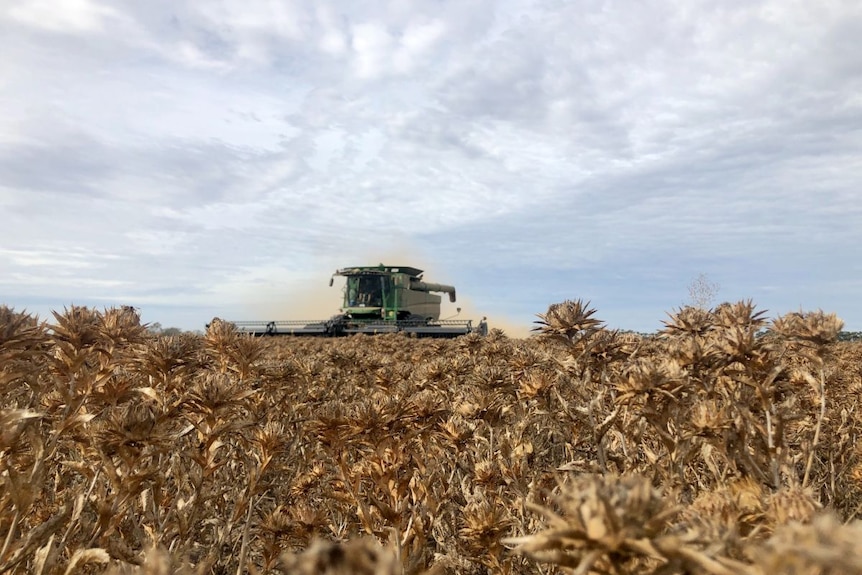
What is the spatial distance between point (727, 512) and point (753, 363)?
108 inches

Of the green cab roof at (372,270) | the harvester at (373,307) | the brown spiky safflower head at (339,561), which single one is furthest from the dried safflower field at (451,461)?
the green cab roof at (372,270)

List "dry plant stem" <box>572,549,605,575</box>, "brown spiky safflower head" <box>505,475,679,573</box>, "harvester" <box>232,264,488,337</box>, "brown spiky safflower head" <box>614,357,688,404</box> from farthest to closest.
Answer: "harvester" <box>232,264,488,337</box> → "brown spiky safflower head" <box>614,357,688,404</box> → "brown spiky safflower head" <box>505,475,679,573</box> → "dry plant stem" <box>572,549,605,575</box>

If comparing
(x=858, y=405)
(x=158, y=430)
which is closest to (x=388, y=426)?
(x=158, y=430)

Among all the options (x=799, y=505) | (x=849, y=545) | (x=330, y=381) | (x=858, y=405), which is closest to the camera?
(x=849, y=545)

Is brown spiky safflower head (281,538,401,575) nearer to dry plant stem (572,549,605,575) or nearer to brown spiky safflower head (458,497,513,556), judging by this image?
dry plant stem (572,549,605,575)

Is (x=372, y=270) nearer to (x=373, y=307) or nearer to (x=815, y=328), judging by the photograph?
(x=373, y=307)

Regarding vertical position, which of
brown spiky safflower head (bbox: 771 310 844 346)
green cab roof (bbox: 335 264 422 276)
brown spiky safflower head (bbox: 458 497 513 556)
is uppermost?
green cab roof (bbox: 335 264 422 276)

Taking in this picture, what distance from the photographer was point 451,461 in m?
6.89

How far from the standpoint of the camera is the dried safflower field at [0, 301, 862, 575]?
4.00 ft

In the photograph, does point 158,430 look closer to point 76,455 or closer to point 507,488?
point 507,488

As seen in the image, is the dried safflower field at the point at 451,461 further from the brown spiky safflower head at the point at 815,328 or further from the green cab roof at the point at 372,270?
the green cab roof at the point at 372,270

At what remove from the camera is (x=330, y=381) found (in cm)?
999

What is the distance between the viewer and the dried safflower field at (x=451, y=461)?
1.22 meters

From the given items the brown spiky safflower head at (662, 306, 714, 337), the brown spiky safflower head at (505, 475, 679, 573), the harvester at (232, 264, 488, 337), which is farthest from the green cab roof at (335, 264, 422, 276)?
the brown spiky safflower head at (505, 475, 679, 573)
